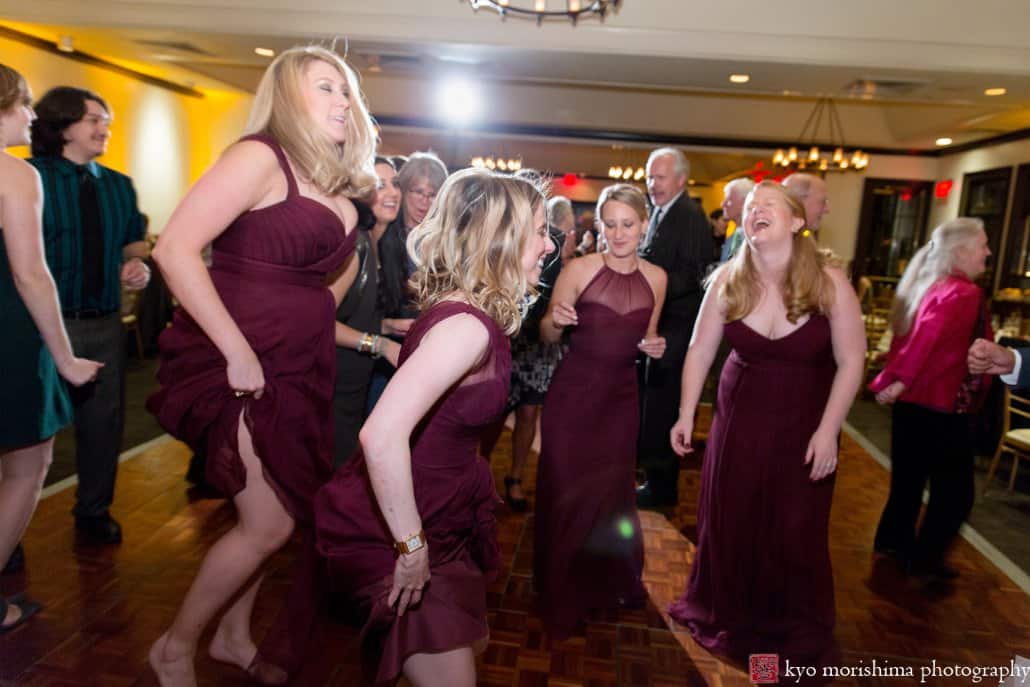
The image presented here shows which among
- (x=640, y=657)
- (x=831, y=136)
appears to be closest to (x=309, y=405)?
(x=640, y=657)

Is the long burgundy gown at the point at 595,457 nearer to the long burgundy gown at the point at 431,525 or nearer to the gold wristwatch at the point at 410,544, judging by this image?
the long burgundy gown at the point at 431,525

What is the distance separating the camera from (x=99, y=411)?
112 inches

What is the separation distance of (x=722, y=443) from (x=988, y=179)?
9.36 m

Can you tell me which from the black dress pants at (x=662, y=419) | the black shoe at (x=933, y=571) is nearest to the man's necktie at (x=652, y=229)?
the black dress pants at (x=662, y=419)

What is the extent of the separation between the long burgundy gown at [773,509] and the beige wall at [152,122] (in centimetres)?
658

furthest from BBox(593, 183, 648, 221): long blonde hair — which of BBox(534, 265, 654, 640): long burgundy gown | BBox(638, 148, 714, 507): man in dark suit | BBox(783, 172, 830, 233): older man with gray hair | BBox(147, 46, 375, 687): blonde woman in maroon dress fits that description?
BBox(783, 172, 830, 233): older man with gray hair

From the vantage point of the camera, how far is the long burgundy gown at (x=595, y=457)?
Result: 2.63 metres

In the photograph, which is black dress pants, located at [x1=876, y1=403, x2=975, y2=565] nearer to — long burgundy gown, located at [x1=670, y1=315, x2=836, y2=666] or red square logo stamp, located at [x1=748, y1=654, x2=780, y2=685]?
long burgundy gown, located at [x1=670, y1=315, x2=836, y2=666]

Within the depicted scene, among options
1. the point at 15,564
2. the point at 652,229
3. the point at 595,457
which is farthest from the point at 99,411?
the point at 652,229

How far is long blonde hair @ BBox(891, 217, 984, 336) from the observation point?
9.58ft

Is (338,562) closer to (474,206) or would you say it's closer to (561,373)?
(474,206)

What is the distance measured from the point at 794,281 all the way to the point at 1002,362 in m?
0.81

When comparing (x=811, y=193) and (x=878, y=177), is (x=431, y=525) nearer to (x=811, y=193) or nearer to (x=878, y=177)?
(x=811, y=193)

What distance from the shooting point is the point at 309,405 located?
180 centimetres
